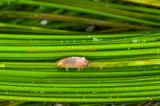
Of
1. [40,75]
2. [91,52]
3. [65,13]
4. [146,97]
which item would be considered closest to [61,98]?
[40,75]

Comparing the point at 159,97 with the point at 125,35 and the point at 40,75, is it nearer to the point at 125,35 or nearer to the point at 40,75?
the point at 125,35

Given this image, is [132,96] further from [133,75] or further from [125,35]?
[125,35]

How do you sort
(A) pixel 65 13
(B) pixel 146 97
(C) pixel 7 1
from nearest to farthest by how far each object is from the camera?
(B) pixel 146 97
(C) pixel 7 1
(A) pixel 65 13

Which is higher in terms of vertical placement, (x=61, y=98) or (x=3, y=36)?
(x=3, y=36)

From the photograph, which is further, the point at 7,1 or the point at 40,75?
the point at 7,1

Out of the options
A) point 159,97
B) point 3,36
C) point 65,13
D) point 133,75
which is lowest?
point 159,97

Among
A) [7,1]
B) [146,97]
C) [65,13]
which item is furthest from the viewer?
[65,13]

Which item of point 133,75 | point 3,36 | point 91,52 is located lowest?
point 133,75

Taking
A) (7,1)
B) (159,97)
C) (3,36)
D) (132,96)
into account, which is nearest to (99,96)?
(132,96)

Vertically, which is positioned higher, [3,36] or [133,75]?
[3,36]
